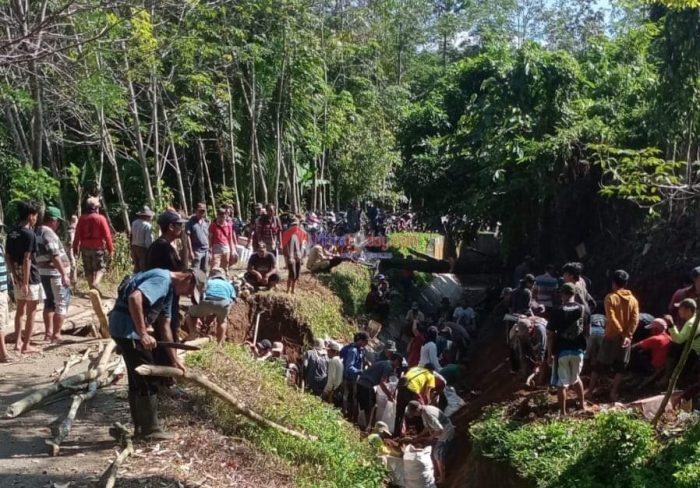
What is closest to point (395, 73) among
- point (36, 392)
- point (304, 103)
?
point (304, 103)

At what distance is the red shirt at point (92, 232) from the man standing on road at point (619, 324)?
6.84 meters

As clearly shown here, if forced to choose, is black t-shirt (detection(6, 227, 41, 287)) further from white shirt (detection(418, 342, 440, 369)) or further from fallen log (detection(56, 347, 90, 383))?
white shirt (detection(418, 342, 440, 369))

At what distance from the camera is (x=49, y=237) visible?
8797 millimetres

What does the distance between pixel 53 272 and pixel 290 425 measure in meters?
3.55

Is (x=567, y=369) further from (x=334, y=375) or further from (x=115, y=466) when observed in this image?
(x=115, y=466)

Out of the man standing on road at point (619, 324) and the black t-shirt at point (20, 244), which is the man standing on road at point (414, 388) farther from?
the black t-shirt at point (20, 244)

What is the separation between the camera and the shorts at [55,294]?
911 centimetres

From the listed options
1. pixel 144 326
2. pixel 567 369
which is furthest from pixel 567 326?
pixel 144 326

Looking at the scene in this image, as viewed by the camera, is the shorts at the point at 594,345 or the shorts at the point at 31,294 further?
the shorts at the point at 594,345

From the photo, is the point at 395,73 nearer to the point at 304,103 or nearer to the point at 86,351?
the point at 304,103

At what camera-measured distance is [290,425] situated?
26.5 ft

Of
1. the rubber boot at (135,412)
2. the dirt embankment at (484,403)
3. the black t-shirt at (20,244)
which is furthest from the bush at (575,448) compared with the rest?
the black t-shirt at (20,244)

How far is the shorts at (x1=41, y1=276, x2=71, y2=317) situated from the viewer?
29.9 feet

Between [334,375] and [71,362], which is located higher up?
[71,362]
